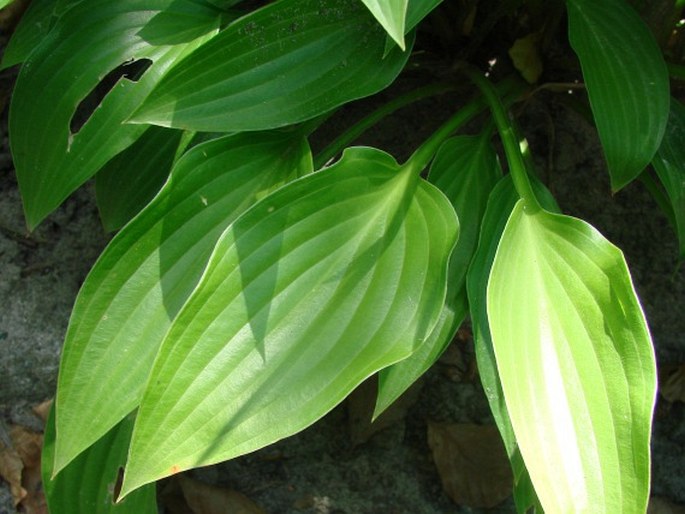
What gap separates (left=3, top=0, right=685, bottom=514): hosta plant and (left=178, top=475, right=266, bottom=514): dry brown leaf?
0.20 metres

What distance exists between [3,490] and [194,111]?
731mm

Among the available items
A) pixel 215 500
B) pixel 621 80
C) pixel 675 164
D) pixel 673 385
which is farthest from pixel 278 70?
pixel 673 385

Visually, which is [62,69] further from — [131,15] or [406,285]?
[406,285]

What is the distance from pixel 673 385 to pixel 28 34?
118 cm

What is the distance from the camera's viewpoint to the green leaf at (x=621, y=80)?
1.07 metres

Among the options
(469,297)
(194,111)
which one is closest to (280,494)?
(469,297)

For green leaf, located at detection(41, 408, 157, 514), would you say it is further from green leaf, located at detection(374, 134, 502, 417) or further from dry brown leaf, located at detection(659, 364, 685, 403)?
dry brown leaf, located at detection(659, 364, 685, 403)

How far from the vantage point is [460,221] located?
1.10 m

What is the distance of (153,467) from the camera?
800 mm

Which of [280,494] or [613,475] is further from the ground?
[613,475]

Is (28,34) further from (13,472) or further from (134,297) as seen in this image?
(13,472)

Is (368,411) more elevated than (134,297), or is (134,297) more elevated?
(134,297)

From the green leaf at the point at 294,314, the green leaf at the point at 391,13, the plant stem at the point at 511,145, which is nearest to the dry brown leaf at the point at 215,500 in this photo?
the green leaf at the point at 294,314

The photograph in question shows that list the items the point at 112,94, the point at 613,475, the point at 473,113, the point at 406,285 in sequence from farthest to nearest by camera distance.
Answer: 1. the point at 473,113
2. the point at 112,94
3. the point at 406,285
4. the point at 613,475
